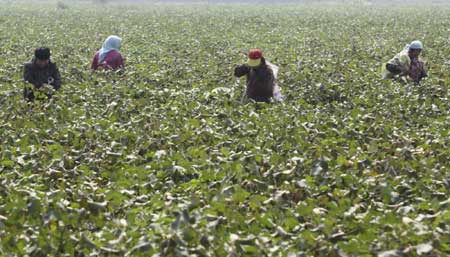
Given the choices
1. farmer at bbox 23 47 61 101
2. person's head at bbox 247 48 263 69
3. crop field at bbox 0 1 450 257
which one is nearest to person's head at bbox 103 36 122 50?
crop field at bbox 0 1 450 257

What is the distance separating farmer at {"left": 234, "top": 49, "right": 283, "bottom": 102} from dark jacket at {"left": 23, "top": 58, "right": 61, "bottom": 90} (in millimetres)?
2443

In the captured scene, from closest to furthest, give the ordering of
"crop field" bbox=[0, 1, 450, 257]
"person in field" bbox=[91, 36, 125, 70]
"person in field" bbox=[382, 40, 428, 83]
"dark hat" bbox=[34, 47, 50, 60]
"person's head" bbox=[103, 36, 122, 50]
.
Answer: "crop field" bbox=[0, 1, 450, 257], "dark hat" bbox=[34, 47, 50, 60], "person in field" bbox=[382, 40, 428, 83], "person's head" bbox=[103, 36, 122, 50], "person in field" bbox=[91, 36, 125, 70]

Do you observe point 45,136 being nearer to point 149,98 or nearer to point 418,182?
point 149,98

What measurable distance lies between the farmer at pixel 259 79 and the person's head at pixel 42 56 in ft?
8.17

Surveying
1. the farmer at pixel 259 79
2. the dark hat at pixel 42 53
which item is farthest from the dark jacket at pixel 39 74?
the farmer at pixel 259 79

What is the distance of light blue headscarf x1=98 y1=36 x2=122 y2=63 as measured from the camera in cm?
1202

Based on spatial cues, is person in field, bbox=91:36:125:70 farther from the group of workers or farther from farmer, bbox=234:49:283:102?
farmer, bbox=234:49:283:102

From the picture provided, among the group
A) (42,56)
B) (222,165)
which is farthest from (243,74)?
(222,165)

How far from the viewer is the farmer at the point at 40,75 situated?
9.55 meters

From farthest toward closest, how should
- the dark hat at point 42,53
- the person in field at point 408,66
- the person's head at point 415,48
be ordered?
the person in field at point 408,66 → the person's head at point 415,48 → the dark hat at point 42,53

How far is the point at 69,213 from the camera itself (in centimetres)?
481

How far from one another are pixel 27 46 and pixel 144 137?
454 inches

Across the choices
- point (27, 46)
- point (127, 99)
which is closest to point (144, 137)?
point (127, 99)

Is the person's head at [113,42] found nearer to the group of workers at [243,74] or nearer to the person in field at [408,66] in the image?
the group of workers at [243,74]
